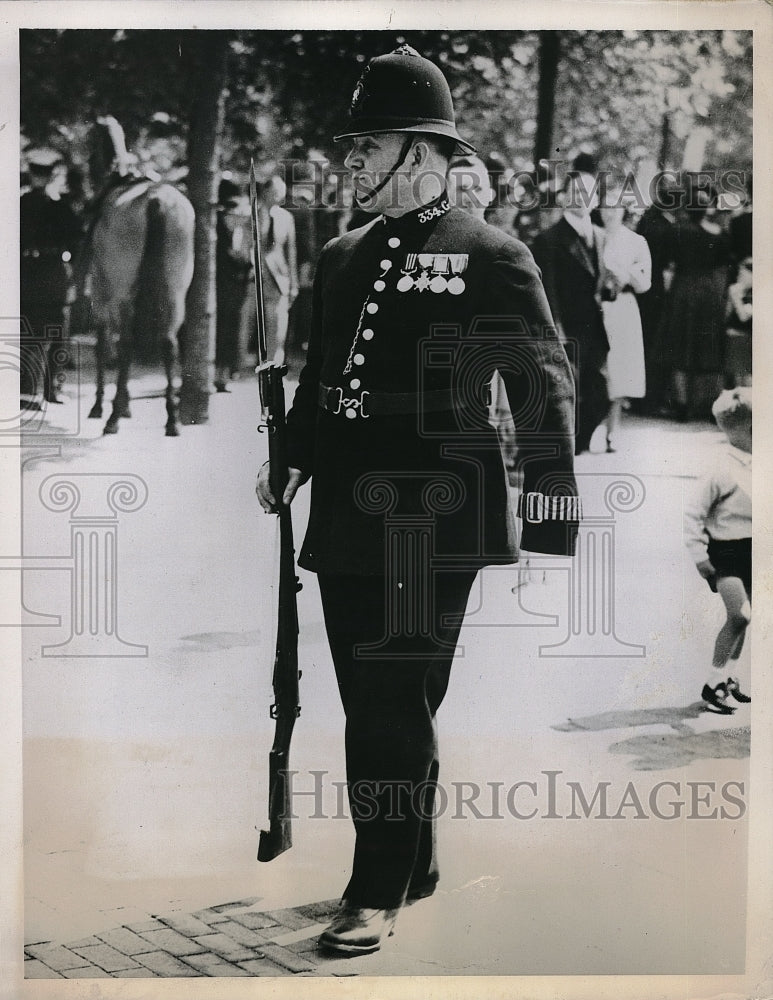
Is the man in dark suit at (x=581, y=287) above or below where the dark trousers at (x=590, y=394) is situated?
above

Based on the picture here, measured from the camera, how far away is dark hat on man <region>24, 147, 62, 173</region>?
2396 millimetres

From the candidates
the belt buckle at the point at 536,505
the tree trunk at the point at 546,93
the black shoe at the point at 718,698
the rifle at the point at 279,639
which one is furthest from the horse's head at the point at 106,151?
the black shoe at the point at 718,698

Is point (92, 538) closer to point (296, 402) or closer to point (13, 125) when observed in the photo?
point (296, 402)

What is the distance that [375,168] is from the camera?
2373mm

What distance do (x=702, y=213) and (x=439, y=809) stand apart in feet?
5.10

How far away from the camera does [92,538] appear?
7.92 feet

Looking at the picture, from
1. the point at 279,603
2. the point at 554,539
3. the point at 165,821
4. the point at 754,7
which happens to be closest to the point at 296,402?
the point at 279,603

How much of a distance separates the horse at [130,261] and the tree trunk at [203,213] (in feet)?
0.08

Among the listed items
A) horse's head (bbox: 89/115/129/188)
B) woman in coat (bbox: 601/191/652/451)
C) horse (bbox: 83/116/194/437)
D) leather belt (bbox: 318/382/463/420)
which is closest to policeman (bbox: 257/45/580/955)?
leather belt (bbox: 318/382/463/420)

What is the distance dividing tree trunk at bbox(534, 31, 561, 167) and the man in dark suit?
0.09 meters

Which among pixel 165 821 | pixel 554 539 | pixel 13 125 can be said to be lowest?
pixel 165 821

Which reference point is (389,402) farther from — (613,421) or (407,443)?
(613,421)

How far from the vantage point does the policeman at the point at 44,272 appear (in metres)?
2.40

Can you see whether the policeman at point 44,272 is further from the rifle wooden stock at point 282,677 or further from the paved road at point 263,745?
the rifle wooden stock at point 282,677
